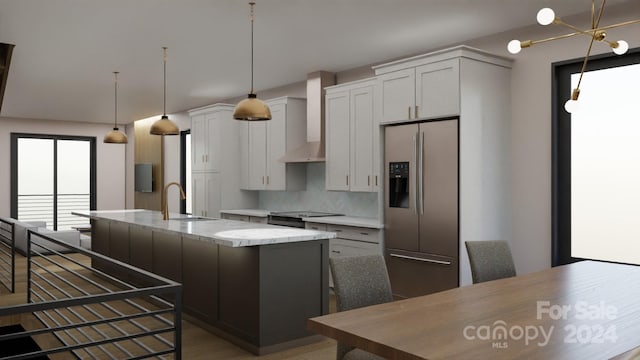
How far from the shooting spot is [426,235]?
15.6ft

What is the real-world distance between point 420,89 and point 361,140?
45.2 inches

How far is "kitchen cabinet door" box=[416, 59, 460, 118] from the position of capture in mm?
4484

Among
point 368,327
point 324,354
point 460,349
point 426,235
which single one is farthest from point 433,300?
point 426,235

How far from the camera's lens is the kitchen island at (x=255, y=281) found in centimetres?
375

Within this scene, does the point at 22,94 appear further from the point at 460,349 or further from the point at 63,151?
the point at 460,349

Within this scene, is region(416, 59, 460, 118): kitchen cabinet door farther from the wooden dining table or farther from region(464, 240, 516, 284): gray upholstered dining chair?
the wooden dining table

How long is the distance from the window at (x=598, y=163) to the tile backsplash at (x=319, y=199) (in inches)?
84.1

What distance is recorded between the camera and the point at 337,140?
606 centimetres

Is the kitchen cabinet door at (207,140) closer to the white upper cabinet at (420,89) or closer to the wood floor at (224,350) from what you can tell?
the white upper cabinet at (420,89)

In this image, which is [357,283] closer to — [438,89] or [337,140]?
[438,89]

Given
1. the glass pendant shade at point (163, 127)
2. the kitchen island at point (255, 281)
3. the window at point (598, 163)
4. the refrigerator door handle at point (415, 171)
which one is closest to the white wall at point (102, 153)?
the glass pendant shade at point (163, 127)

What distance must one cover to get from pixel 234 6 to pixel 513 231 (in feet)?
10.5

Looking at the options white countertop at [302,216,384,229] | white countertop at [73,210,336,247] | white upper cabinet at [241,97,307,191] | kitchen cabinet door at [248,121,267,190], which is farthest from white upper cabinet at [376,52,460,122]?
kitchen cabinet door at [248,121,267,190]

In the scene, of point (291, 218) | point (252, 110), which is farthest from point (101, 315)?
point (291, 218)
